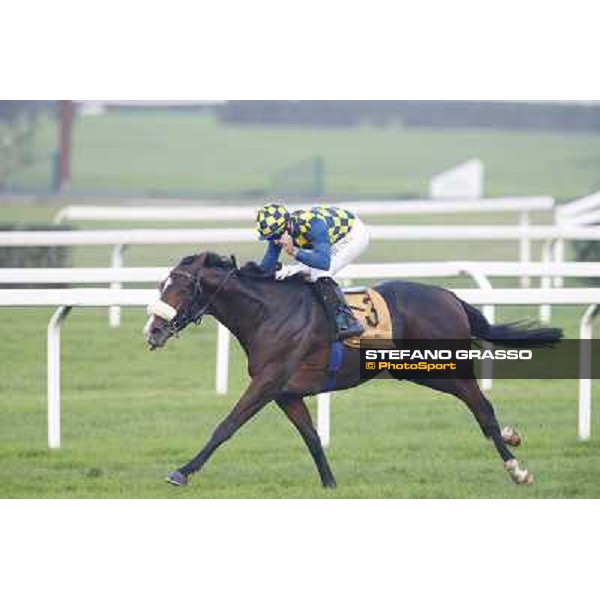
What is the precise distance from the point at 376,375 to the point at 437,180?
13232 mm

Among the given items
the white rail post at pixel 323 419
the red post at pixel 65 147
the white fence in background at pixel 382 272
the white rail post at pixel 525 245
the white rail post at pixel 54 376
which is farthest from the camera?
the red post at pixel 65 147

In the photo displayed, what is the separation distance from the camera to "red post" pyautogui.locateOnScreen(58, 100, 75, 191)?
20.1 m

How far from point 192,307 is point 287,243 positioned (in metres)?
0.46

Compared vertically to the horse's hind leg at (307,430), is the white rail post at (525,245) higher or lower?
higher

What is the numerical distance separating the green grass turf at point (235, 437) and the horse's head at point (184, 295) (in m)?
0.65

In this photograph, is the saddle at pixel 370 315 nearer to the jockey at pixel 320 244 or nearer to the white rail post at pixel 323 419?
the jockey at pixel 320 244

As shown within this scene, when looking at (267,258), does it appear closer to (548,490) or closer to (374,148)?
(548,490)

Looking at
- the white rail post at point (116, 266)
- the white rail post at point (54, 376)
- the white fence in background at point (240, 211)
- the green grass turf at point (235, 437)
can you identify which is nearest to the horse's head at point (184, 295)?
the green grass turf at point (235, 437)

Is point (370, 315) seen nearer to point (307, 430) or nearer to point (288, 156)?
point (307, 430)

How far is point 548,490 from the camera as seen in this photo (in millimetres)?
7469

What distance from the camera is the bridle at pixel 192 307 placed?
736 centimetres

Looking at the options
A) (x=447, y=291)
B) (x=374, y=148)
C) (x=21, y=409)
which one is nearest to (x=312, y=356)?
(x=447, y=291)

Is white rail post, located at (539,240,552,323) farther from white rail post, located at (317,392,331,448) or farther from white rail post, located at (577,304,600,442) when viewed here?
white rail post, located at (317,392,331,448)

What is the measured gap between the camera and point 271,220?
7.28 m
